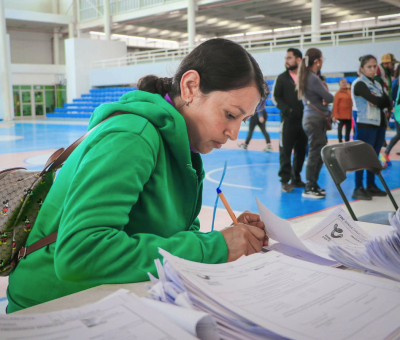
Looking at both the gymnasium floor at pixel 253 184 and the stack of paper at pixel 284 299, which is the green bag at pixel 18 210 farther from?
the gymnasium floor at pixel 253 184

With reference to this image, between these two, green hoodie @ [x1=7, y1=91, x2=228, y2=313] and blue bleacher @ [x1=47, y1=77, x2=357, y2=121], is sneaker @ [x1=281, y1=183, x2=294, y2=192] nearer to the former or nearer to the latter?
green hoodie @ [x1=7, y1=91, x2=228, y2=313]

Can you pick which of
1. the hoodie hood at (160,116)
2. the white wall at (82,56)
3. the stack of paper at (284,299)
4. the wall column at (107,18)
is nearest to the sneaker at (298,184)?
the hoodie hood at (160,116)

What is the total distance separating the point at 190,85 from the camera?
1.19m

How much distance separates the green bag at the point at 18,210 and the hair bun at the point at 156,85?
277mm

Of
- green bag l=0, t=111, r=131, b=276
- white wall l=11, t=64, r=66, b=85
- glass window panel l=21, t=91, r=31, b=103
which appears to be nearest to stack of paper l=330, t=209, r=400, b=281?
green bag l=0, t=111, r=131, b=276

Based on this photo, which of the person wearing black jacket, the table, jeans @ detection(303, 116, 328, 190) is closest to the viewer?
the table

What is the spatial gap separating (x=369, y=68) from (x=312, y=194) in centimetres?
147

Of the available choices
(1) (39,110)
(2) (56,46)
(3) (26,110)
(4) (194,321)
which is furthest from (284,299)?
(2) (56,46)

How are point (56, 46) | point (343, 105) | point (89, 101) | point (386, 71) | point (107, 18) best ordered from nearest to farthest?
1. point (386, 71)
2. point (343, 105)
3. point (89, 101)
4. point (107, 18)
5. point (56, 46)

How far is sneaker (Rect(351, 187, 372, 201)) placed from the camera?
468cm

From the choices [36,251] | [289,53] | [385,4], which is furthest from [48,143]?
[385,4]

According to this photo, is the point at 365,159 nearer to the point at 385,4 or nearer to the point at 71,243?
the point at 71,243

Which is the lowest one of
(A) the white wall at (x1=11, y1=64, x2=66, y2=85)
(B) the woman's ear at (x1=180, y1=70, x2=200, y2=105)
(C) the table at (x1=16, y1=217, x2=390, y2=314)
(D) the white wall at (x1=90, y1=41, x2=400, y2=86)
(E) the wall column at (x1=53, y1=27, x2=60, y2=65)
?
(C) the table at (x1=16, y1=217, x2=390, y2=314)

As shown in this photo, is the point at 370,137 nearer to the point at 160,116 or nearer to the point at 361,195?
the point at 361,195
